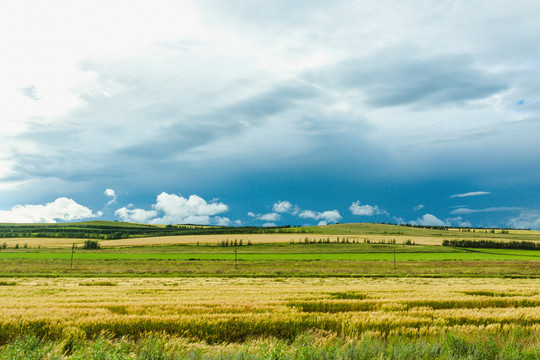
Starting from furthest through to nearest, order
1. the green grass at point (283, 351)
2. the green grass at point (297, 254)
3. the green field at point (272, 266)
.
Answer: the green grass at point (297, 254) → the green field at point (272, 266) → the green grass at point (283, 351)

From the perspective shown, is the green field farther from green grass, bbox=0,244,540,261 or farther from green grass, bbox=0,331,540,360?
green grass, bbox=0,331,540,360

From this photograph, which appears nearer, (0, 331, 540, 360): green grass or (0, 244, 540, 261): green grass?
(0, 331, 540, 360): green grass

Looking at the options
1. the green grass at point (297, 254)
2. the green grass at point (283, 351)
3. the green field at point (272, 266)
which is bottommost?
the green grass at point (297, 254)

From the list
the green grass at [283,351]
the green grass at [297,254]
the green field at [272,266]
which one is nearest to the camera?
the green grass at [283,351]

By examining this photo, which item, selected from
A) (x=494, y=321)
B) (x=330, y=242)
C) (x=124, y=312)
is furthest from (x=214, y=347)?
(x=330, y=242)

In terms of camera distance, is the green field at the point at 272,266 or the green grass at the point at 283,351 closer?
the green grass at the point at 283,351

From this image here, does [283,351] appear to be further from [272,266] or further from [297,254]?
[297,254]

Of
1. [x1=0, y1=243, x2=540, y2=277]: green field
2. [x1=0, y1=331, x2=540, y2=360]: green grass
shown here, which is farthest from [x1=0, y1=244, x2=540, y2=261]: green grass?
[x1=0, y1=331, x2=540, y2=360]: green grass

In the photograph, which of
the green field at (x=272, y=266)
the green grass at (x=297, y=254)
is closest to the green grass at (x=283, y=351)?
the green field at (x=272, y=266)

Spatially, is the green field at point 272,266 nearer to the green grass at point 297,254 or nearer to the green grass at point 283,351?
the green grass at point 297,254

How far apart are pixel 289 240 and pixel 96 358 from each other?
509 ft

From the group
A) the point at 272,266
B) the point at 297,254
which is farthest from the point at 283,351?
the point at 297,254

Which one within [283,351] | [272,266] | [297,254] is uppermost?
[283,351]

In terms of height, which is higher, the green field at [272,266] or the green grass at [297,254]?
the green field at [272,266]
